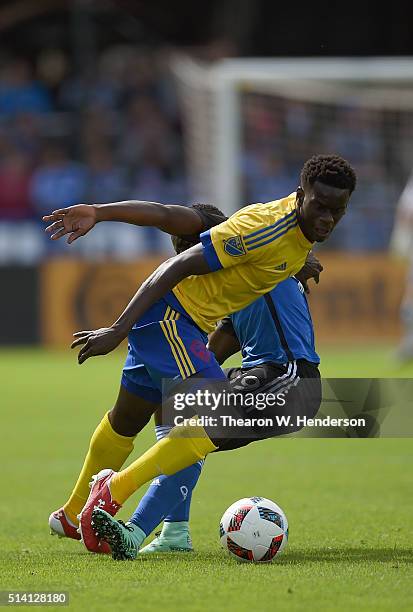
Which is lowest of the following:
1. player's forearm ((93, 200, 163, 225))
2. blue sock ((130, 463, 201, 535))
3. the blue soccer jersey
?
blue sock ((130, 463, 201, 535))

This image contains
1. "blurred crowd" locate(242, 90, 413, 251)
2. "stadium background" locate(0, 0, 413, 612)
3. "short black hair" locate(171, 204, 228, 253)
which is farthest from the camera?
"blurred crowd" locate(242, 90, 413, 251)

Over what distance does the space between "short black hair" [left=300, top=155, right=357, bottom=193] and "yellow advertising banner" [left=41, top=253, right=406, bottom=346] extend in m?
11.9

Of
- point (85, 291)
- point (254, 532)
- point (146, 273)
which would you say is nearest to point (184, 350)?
point (254, 532)

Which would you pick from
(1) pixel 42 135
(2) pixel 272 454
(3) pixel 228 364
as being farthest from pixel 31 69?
(2) pixel 272 454

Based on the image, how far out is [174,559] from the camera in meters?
5.25

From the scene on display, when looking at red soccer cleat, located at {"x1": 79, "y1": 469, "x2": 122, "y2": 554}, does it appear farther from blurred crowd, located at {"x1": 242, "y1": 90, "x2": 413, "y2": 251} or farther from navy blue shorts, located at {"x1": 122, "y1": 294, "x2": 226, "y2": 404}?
blurred crowd, located at {"x1": 242, "y1": 90, "x2": 413, "y2": 251}

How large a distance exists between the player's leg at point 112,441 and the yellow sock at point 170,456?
0.44m

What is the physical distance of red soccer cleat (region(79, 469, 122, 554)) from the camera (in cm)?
509

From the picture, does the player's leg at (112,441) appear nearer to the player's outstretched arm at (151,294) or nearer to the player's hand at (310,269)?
the player's outstretched arm at (151,294)

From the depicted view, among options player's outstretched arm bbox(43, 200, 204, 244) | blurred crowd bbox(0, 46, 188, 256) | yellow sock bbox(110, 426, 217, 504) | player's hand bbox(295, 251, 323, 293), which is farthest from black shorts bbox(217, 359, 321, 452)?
blurred crowd bbox(0, 46, 188, 256)

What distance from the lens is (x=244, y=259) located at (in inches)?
200

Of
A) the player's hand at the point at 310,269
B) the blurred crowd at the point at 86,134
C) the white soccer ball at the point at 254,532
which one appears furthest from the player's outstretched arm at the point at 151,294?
the blurred crowd at the point at 86,134

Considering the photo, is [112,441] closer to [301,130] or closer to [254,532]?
[254,532]

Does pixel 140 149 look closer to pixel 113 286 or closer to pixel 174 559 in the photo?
pixel 113 286
